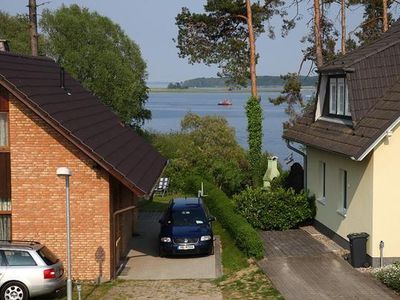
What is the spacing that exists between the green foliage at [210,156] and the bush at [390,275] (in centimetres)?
1909

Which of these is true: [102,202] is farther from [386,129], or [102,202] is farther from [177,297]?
[386,129]

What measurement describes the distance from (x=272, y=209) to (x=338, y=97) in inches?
191

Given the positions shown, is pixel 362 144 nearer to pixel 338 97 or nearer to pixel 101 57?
pixel 338 97

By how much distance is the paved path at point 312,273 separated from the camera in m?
14.9

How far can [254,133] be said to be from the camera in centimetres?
3256

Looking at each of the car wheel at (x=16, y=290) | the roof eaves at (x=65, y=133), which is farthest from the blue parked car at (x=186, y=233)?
the car wheel at (x=16, y=290)

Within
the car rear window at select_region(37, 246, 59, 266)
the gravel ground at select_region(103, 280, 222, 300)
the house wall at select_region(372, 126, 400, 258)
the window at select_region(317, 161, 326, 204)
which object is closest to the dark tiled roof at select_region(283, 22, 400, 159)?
the house wall at select_region(372, 126, 400, 258)

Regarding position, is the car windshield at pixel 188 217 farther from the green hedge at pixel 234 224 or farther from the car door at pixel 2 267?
the car door at pixel 2 267

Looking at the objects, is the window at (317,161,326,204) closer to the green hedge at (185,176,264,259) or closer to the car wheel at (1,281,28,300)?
the green hedge at (185,176,264,259)

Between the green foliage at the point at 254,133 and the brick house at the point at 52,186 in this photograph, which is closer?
the brick house at the point at 52,186

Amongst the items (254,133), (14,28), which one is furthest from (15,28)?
(254,133)

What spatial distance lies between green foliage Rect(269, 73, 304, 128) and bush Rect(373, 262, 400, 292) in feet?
72.9

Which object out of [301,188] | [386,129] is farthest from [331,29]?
[386,129]

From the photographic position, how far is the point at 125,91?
47.4m
